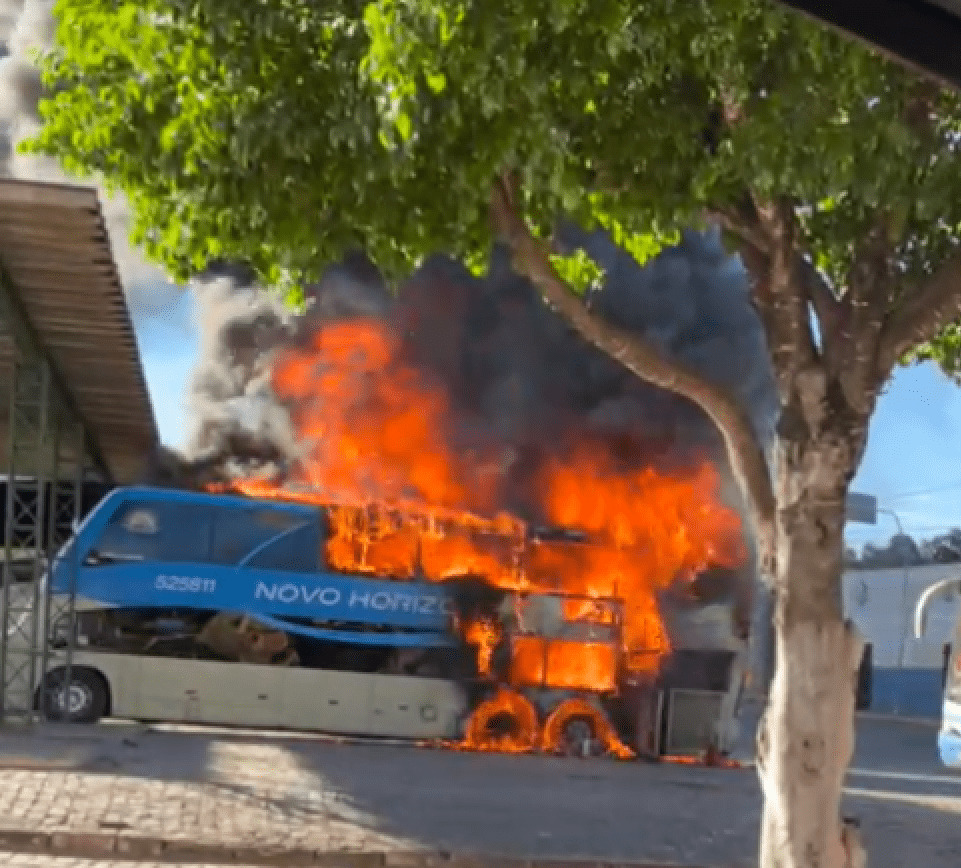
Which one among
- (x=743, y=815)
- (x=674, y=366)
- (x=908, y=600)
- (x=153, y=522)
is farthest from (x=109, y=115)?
(x=908, y=600)

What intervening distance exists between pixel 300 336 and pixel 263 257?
23.0m

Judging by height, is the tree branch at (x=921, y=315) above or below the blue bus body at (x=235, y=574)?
above

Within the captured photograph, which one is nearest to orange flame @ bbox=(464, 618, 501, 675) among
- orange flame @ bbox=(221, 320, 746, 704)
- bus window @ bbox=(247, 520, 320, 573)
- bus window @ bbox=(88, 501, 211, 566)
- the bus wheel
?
orange flame @ bbox=(221, 320, 746, 704)

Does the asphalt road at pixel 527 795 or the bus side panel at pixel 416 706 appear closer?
the asphalt road at pixel 527 795

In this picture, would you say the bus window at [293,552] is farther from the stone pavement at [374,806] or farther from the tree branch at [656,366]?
the tree branch at [656,366]

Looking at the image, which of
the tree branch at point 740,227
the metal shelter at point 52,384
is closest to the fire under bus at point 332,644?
the metal shelter at point 52,384

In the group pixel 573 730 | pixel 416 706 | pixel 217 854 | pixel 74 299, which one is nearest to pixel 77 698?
pixel 416 706

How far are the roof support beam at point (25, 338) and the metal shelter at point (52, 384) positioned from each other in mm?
18

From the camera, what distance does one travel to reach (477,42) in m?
6.43

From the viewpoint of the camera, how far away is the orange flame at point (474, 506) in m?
22.4

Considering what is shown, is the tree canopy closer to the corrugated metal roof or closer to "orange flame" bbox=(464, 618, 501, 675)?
the corrugated metal roof

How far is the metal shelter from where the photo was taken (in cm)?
1308

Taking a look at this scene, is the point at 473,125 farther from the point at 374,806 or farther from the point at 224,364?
the point at 224,364

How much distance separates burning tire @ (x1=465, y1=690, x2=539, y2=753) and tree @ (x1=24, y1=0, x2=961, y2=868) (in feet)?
46.5
